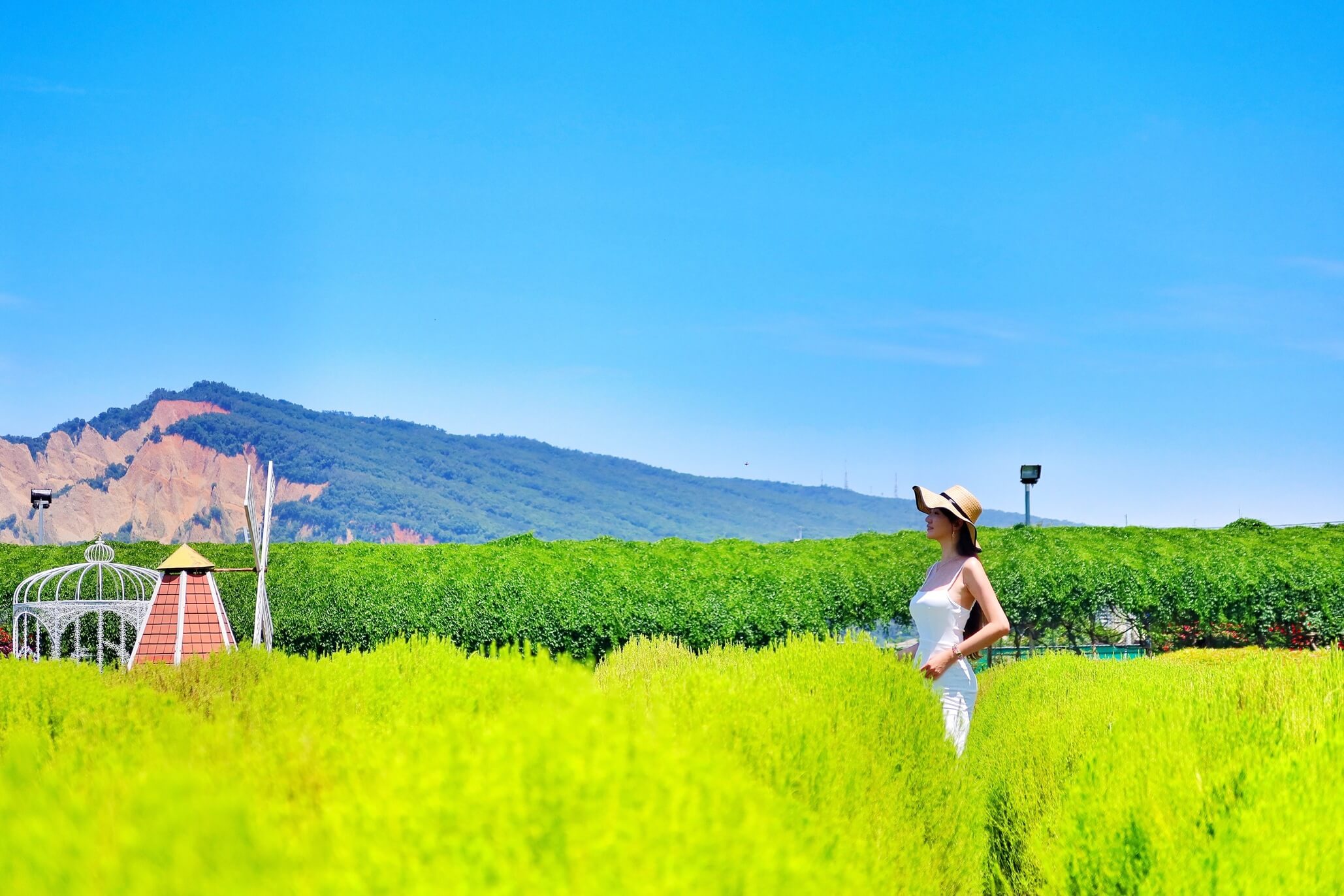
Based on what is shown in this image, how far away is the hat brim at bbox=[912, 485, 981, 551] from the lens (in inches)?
265

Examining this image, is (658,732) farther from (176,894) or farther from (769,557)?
(769,557)

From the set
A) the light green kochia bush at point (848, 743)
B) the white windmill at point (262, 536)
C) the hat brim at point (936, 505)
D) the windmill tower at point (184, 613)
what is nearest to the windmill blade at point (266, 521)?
the white windmill at point (262, 536)

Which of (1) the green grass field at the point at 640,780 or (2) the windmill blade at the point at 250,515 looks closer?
(1) the green grass field at the point at 640,780

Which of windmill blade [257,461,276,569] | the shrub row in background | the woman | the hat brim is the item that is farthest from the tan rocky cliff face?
the woman

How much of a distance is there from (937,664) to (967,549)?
75 centimetres

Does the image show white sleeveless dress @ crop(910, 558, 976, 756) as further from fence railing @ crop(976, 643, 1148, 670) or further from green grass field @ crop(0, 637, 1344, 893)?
fence railing @ crop(976, 643, 1148, 670)

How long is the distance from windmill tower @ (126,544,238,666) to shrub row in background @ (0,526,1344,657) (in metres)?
2.82

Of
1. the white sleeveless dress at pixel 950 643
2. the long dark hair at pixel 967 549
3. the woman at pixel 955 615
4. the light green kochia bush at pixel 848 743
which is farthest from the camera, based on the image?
the long dark hair at pixel 967 549

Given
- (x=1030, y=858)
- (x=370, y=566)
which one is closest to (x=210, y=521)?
(x=370, y=566)

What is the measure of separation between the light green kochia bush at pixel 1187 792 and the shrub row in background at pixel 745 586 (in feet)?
27.8

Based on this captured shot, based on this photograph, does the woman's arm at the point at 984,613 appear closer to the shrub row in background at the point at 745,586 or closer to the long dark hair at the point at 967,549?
the long dark hair at the point at 967,549

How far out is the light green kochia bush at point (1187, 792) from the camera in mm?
4406

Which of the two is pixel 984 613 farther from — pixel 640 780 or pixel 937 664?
pixel 640 780

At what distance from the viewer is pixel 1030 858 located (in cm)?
628
